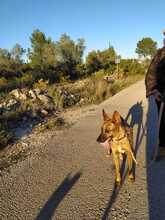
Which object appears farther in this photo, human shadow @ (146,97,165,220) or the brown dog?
the brown dog

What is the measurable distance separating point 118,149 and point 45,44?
41434 mm

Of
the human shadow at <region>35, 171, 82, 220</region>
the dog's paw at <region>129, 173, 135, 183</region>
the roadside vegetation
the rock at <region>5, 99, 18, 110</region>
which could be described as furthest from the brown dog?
the rock at <region>5, 99, 18, 110</region>

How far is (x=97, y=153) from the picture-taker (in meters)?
6.87

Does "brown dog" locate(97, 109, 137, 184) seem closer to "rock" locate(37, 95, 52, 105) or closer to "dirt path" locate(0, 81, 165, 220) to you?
"dirt path" locate(0, 81, 165, 220)

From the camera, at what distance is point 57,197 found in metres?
4.73

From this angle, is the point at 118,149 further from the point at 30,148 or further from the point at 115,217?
the point at 30,148

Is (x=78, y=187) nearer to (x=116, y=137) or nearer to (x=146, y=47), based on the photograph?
(x=116, y=137)

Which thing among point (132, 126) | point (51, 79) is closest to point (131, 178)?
point (132, 126)

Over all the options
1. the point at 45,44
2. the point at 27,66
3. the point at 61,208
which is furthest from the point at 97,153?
the point at 45,44

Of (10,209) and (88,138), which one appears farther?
(88,138)

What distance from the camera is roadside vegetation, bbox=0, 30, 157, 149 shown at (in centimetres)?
1183

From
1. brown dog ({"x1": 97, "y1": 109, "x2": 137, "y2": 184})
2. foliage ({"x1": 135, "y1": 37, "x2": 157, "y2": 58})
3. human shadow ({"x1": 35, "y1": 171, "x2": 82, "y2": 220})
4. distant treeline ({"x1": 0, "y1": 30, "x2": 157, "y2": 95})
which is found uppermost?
foliage ({"x1": 135, "y1": 37, "x2": 157, "y2": 58})

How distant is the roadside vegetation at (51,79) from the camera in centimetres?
1183

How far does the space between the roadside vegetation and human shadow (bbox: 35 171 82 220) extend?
2809 millimetres
